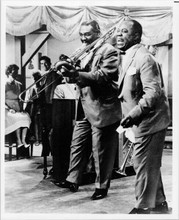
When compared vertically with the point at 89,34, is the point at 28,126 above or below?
below

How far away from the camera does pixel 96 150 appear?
1994mm

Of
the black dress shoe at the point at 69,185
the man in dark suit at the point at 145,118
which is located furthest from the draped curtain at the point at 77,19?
the black dress shoe at the point at 69,185

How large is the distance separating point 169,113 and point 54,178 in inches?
31.4

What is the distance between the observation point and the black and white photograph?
1937 millimetres

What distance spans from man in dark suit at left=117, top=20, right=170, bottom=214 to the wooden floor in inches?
2.2

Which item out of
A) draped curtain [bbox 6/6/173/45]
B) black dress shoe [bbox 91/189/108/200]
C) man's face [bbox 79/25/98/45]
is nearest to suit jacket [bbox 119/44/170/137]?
draped curtain [bbox 6/6/173/45]

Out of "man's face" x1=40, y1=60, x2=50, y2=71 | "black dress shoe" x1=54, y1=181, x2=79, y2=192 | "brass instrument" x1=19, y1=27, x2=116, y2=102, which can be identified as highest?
"brass instrument" x1=19, y1=27, x2=116, y2=102

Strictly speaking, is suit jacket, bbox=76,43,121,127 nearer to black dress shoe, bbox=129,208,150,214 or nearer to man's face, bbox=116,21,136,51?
man's face, bbox=116,21,136,51

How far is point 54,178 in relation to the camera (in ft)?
Result: 6.70

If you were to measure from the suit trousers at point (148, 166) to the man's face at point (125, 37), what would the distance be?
1.79ft

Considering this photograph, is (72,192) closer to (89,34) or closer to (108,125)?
(108,125)

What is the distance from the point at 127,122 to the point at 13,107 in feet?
2.29
